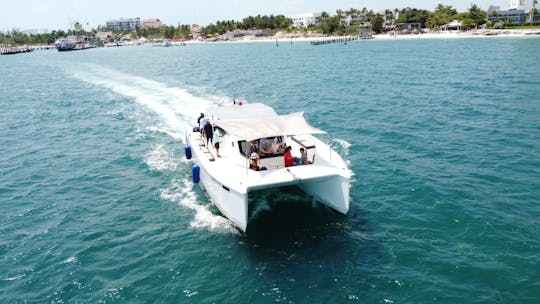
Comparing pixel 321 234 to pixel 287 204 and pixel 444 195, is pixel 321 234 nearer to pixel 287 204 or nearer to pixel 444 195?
pixel 287 204

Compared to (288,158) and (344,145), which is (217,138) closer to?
(288,158)

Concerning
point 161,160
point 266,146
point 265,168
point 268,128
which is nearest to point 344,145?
point 266,146

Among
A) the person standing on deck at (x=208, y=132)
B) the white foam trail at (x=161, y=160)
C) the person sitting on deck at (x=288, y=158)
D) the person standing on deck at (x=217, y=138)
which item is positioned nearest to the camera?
the person sitting on deck at (x=288, y=158)

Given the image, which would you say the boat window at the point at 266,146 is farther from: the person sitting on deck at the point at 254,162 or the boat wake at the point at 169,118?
the boat wake at the point at 169,118

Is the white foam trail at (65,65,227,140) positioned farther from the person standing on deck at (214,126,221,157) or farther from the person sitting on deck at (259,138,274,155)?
the person sitting on deck at (259,138,274,155)

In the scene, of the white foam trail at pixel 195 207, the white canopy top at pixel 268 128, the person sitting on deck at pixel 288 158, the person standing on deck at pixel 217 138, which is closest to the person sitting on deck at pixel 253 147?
the white canopy top at pixel 268 128

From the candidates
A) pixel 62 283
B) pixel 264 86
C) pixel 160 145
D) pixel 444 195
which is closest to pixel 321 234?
pixel 444 195
